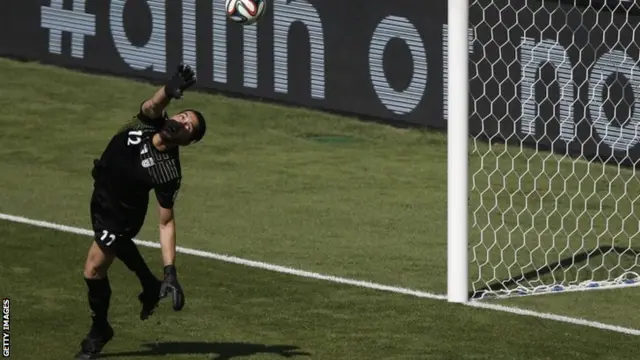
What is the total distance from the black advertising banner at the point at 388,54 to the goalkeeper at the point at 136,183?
22.8 ft

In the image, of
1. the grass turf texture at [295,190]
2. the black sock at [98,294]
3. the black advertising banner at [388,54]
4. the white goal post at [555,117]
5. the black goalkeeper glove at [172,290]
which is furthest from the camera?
the black advertising banner at [388,54]

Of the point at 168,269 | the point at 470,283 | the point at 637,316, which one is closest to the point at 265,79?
the point at 470,283

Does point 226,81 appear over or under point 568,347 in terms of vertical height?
under

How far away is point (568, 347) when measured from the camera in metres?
11.6

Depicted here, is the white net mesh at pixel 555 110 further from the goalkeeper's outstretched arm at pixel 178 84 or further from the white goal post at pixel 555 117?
the goalkeeper's outstretched arm at pixel 178 84

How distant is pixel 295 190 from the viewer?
17172mm

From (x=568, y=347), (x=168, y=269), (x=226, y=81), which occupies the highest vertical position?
(x=168, y=269)

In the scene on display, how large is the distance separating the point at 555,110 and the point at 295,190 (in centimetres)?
337

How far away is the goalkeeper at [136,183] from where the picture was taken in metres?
10.3

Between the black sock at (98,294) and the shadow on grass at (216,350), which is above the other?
the black sock at (98,294)

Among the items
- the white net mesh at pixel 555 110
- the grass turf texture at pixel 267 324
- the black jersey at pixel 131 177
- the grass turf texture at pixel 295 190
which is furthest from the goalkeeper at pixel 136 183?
the white net mesh at pixel 555 110

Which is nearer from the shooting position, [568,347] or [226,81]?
[568,347]

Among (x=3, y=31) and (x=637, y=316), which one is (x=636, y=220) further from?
(x=3, y=31)

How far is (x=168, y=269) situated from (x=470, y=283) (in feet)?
13.4
